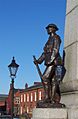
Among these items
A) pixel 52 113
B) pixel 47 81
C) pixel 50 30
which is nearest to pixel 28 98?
pixel 50 30

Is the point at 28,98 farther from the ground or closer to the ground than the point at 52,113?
farther from the ground

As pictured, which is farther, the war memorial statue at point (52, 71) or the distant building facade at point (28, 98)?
the distant building facade at point (28, 98)

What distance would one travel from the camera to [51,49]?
28.5 feet

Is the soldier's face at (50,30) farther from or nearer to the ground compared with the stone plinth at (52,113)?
farther from the ground

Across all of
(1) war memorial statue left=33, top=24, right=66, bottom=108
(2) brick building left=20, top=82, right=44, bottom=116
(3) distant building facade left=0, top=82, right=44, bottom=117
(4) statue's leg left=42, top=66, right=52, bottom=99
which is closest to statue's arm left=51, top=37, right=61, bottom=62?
(1) war memorial statue left=33, top=24, right=66, bottom=108

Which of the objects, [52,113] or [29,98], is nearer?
[52,113]

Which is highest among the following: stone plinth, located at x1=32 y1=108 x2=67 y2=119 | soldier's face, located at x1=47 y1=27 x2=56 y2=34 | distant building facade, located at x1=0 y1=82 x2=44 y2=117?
distant building facade, located at x1=0 y1=82 x2=44 y2=117

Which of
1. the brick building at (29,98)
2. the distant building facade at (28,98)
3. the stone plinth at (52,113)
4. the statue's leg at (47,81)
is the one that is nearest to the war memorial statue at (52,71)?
the statue's leg at (47,81)

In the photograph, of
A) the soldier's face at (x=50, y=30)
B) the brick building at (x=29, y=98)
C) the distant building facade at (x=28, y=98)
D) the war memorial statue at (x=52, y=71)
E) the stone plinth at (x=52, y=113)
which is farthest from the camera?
the brick building at (x=29, y=98)

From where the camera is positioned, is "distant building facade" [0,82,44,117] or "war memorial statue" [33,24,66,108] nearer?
"war memorial statue" [33,24,66,108]

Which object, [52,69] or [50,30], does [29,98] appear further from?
[52,69]

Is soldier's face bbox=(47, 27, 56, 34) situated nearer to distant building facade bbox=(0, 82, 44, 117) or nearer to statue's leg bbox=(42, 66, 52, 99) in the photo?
statue's leg bbox=(42, 66, 52, 99)

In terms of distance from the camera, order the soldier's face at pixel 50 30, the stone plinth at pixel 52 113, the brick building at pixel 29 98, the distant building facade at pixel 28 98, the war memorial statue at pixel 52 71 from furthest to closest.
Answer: the brick building at pixel 29 98, the distant building facade at pixel 28 98, the soldier's face at pixel 50 30, the war memorial statue at pixel 52 71, the stone plinth at pixel 52 113

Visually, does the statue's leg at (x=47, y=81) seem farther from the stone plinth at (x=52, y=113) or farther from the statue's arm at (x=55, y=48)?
the stone plinth at (x=52, y=113)
